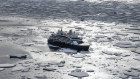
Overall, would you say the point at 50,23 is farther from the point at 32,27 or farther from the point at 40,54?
the point at 40,54

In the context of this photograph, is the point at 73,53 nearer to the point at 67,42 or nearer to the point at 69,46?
the point at 69,46

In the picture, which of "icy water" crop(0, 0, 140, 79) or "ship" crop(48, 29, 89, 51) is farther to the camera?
"ship" crop(48, 29, 89, 51)

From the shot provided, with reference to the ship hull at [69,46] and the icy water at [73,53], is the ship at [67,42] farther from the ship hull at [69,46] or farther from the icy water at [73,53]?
the icy water at [73,53]

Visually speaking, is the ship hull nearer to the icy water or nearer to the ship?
the ship

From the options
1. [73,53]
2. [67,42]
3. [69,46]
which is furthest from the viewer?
[67,42]

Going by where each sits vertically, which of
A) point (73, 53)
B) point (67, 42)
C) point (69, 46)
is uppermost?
point (67, 42)

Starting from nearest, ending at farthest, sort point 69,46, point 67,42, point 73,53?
1. point 73,53
2. point 69,46
3. point 67,42

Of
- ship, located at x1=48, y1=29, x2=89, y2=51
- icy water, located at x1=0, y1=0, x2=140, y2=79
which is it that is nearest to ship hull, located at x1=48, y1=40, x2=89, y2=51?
ship, located at x1=48, y1=29, x2=89, y2=51

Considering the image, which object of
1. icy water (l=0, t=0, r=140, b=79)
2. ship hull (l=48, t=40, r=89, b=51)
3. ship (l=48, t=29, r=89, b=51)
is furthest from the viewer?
ship (l=48, t=29, r=89, b=51)

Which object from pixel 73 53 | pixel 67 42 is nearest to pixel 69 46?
pixel 67 42

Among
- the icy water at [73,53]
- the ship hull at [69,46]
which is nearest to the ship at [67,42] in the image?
the ship hull at [69,46]

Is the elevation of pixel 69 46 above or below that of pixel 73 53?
above

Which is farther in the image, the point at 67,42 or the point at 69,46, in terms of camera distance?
the point at 67,42
